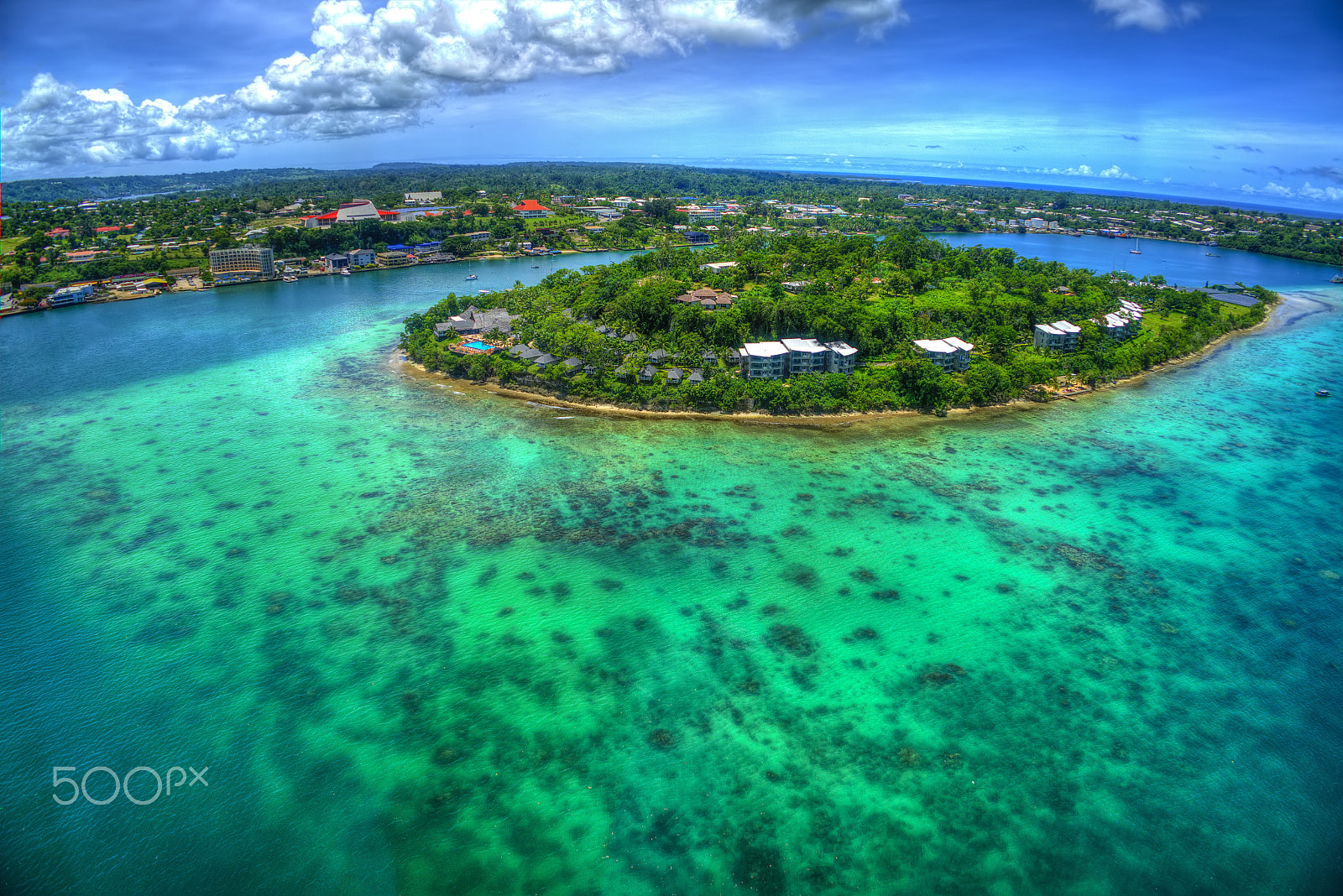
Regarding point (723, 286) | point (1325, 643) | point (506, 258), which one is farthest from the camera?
point (506, 258)

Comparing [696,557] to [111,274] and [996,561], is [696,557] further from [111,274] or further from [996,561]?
[111,274]

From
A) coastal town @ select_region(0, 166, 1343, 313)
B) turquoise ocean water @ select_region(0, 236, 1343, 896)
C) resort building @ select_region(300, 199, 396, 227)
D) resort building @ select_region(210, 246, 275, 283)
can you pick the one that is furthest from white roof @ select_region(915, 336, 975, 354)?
resort building @ select_region(300, 199, 396, 227)

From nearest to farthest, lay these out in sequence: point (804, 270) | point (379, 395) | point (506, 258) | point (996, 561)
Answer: point (996, 561) → point (379, 395) → point (804, 270) → point (506, 258)

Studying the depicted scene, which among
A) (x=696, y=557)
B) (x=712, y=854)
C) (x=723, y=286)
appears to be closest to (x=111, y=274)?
(x=723, y=286)

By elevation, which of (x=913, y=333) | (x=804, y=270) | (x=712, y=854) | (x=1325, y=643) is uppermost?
(x=804, y=270)

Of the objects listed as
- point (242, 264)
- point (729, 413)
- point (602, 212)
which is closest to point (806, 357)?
point (729, 413)

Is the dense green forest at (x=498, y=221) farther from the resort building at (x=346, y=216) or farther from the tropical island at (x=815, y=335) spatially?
the tropical island at (x=815, y=335)

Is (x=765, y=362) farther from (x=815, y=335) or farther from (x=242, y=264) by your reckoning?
(x=242, y=264)
